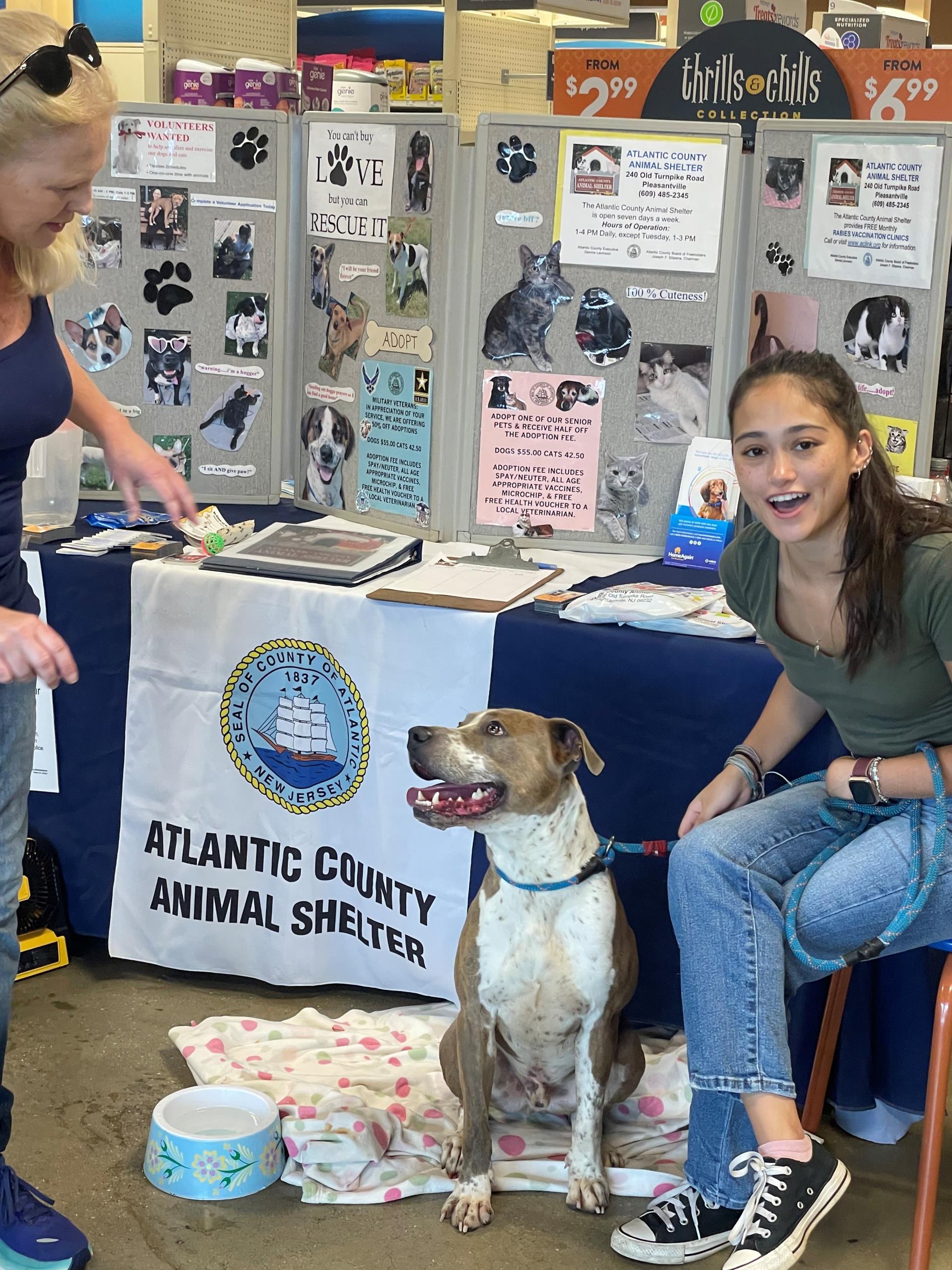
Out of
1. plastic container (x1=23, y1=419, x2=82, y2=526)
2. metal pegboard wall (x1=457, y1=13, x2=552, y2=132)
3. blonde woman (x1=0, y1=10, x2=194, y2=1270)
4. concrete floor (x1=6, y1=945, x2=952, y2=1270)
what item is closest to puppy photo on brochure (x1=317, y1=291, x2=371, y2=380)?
plastic container (x1=23, y1=419, x2=82, y2=526)

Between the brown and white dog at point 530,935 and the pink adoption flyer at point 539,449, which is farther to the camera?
the pink adoption flyer at point 539,449

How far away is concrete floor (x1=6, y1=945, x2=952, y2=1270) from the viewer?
6.50 feet

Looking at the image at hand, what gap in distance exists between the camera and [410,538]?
109 inches

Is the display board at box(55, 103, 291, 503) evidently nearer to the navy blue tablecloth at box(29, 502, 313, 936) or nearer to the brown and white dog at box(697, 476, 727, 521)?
the navy blue tablecloth at box(29, 502, 313, 936)

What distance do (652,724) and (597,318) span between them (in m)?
0.85

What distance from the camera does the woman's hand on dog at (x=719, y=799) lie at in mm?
2045

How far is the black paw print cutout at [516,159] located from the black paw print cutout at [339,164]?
1.09 ft

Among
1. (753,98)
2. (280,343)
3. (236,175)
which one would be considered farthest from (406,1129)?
(753,98)

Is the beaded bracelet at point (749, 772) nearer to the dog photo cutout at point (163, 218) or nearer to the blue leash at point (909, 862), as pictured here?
the blue leash at point (909, 862)

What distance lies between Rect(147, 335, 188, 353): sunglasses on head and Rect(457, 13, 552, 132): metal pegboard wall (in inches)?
142

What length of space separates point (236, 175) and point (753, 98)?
3.58 ft

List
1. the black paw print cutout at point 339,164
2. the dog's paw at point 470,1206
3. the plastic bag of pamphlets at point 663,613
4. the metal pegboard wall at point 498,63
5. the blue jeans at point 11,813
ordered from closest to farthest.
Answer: the blue jeans at point 11,813, the dog's paw at point 470,1206, the plastic bag of pamphlets at point 663,613, the black paw print cutout at point 339,164, the metal pegboard wall at point 498,63

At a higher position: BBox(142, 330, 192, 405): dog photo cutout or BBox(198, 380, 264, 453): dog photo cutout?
BBox(142, 330, 192, 405): dog photo cutout

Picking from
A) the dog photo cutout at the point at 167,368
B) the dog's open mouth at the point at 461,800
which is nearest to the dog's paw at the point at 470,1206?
the dog's open mouth at the point at 461,800
